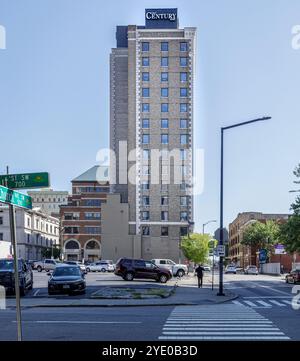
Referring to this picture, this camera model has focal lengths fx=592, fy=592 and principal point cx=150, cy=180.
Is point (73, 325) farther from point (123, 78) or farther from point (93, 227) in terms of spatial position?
point (93, 227)

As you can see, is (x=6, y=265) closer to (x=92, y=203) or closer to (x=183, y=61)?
(x=183, y=61)

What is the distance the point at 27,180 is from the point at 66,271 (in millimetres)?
27596

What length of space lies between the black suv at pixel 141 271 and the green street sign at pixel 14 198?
1704 inches

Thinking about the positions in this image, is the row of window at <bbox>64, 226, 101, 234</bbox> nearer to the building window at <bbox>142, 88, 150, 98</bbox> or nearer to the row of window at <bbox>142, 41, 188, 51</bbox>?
the building window at <bbox>142, 88, 150, 98</bbox>

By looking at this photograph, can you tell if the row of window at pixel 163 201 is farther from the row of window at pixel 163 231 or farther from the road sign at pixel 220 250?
the road sign at pixel 220 250

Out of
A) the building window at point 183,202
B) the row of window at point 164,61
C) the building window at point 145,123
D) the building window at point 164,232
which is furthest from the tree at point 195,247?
the row of window at point 164,61

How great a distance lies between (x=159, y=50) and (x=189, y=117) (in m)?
11.8

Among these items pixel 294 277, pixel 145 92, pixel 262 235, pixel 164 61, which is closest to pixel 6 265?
pixel 294 277

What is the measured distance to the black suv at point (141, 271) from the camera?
48.8 meters

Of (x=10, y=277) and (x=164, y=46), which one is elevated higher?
(x=164, y=46)

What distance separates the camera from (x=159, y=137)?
94188mm

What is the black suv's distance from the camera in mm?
48781

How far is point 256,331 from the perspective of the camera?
13.4 m

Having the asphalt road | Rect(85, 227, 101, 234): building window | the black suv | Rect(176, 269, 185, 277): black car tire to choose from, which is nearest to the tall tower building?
Rect(85, 227, 101, 234): building window
